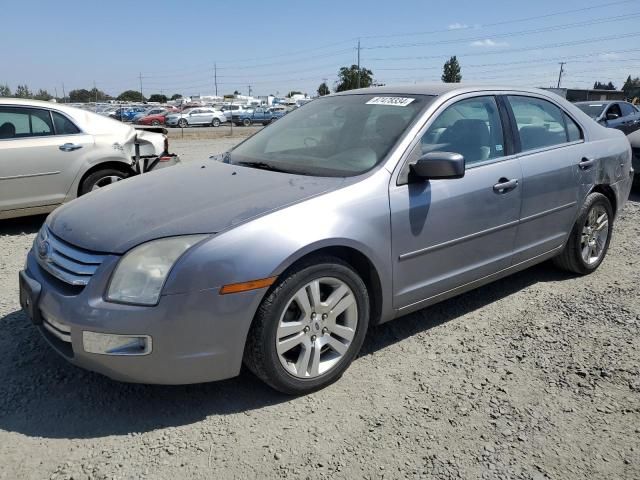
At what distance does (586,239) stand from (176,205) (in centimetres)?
342

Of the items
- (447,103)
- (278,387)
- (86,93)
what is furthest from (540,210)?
(86,93)

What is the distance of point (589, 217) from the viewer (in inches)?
176

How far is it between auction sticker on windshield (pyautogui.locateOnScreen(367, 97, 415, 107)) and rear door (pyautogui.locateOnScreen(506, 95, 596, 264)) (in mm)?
862

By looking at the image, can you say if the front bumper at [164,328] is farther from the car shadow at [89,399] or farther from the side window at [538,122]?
the side window at [538,122]

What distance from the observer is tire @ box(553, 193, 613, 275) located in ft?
14.4

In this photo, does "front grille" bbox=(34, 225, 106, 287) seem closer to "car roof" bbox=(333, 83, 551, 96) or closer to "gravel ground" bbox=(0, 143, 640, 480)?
"gravel ground" bbox=(0, 143, 640, 480)

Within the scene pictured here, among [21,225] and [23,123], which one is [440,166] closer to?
[23,123]

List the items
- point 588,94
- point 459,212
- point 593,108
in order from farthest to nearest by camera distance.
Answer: point 588,94 < point 593,108 < point 459,212

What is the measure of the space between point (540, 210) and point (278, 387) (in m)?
2.33

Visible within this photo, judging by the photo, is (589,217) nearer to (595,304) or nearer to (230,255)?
(595,304)

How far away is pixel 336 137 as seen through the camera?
3506mm

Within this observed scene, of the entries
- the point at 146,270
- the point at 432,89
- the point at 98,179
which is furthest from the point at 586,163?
the point at 98,179

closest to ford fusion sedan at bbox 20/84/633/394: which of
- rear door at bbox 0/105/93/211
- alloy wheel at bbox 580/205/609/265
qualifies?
alloy wheel at bbox 580/205/609/265

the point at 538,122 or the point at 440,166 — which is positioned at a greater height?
the point at 538,122
